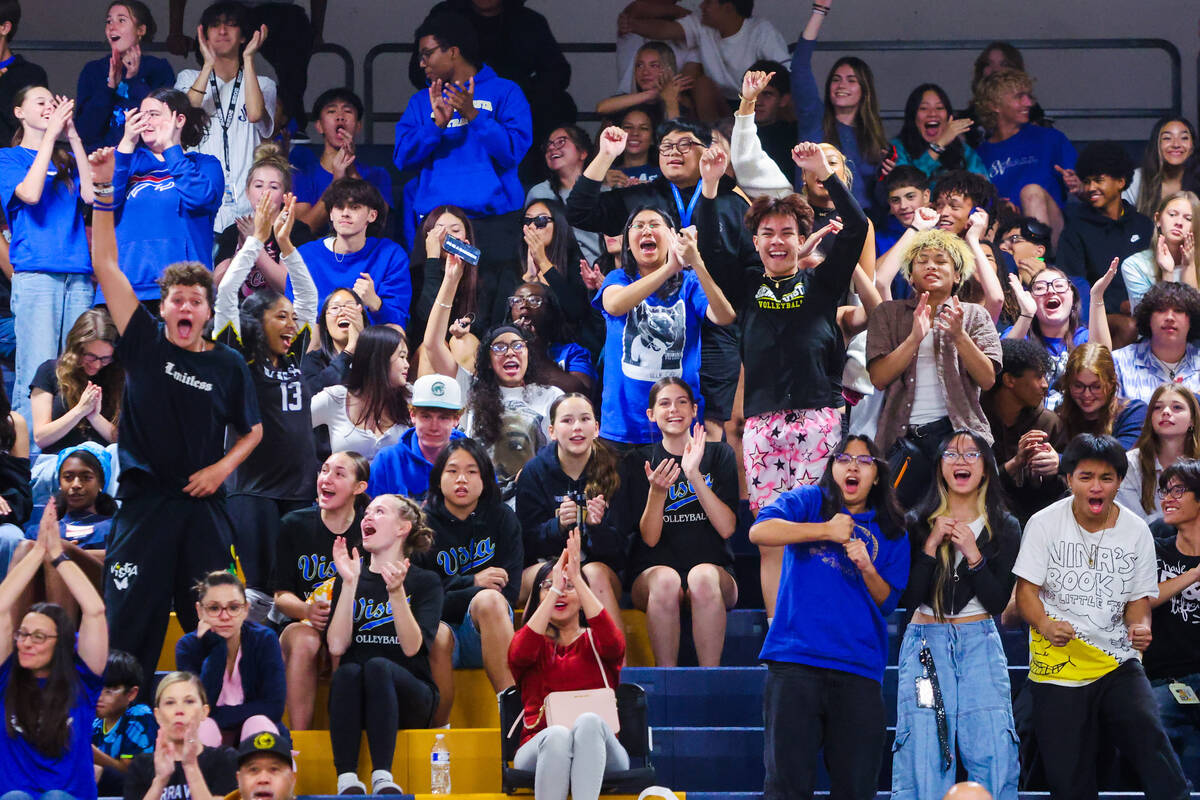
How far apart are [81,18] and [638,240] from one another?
5.39 metres

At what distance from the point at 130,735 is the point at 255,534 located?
1.14 metres

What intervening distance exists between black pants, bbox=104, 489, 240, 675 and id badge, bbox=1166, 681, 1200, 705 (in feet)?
11.2

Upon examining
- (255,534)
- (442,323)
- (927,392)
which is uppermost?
(442,323)

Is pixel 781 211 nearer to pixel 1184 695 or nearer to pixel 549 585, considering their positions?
pixel 549 585

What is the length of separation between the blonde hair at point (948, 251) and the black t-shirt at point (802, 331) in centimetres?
23

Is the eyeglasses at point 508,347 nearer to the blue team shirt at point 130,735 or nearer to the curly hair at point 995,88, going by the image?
the blue team shirt at point 130,735

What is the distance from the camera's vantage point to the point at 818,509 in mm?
6402

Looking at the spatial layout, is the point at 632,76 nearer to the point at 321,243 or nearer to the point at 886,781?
the point at 321,243

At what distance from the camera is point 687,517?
7211 millimetres

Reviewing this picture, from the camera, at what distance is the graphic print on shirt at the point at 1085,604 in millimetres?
6277

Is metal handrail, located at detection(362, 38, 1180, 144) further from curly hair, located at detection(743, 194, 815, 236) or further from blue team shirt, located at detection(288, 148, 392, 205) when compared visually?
curly hair, located at detection(743, 194, 815, 236)

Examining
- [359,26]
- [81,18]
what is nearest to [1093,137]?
[359,26]

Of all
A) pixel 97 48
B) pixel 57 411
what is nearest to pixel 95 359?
pixel 57 411

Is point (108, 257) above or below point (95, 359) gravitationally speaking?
above
